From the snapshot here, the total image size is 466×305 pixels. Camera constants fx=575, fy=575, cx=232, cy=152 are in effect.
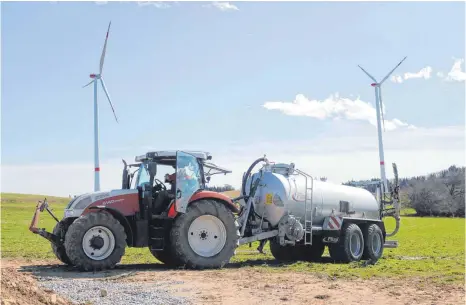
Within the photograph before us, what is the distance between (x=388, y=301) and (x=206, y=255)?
5.73 metres

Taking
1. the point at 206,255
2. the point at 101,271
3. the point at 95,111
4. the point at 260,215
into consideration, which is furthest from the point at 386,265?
the point at 95,111

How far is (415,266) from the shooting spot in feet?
50.8

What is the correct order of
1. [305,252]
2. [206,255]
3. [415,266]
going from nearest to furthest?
[206,255], [415,266], [305,252]

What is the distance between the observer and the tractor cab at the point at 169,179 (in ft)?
46.9

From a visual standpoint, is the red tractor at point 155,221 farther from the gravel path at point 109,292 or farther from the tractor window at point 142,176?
the gravel path at point 109,292

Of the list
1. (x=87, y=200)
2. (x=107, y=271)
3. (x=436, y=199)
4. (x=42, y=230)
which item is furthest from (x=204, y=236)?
(x=436, y=199)

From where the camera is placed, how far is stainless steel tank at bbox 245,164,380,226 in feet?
54.3

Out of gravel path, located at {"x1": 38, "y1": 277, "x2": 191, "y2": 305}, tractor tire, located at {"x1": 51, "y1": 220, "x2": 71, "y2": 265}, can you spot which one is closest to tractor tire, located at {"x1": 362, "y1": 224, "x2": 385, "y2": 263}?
gravel path, located at {"x1": 38, "y1": 277, "x2": 191, "y2": 305}

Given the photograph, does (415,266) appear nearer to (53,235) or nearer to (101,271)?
(101,271)

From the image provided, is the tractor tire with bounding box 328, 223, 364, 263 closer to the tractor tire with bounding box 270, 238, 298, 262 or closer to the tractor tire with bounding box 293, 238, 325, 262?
the tractor tire with bounding box 293, 238, 325, 262

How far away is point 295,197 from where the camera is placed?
661 inches

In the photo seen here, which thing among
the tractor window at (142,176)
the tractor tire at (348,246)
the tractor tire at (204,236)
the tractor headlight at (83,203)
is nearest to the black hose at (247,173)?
the tractor tire at (204,236)

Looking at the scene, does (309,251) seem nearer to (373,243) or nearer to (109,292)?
(373,243)

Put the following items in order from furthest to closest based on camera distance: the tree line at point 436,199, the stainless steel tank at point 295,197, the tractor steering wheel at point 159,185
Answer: the tree line at point 436,199, the stainless steel tank at point 295,197, the tractor steering wheel at point 159,185
